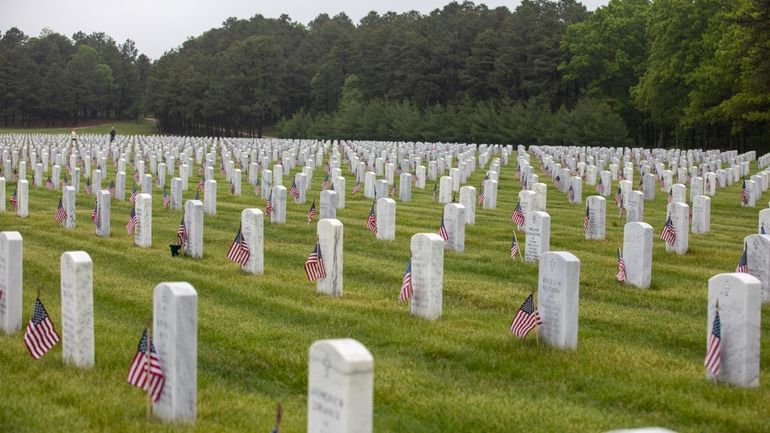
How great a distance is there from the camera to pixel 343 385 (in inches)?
221

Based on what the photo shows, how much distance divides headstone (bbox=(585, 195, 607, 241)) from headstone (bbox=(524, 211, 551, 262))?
3.11 meters

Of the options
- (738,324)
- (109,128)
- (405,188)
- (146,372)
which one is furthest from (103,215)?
(109,128)

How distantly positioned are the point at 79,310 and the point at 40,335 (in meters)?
0.58

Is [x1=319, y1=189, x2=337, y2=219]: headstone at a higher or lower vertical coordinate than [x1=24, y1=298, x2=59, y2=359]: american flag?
higher

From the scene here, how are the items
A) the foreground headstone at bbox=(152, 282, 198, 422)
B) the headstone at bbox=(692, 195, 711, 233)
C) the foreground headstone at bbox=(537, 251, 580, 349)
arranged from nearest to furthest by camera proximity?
the foreground headstone at bbox=(152, 282, 198, 422)
the foreground headstone at bbox=(537, 251, 580, 349)
the headstone at bbox=(692, 195, 711, 233)

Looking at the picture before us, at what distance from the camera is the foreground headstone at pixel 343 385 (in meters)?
5.57

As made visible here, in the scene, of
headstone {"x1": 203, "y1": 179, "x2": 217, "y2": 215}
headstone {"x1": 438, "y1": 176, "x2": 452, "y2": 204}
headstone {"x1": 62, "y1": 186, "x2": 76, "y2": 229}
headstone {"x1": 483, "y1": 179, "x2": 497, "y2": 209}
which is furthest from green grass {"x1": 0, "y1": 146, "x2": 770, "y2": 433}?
headstone {"x1": 438, "y1": 176, "x2": 452, "y2": 204}

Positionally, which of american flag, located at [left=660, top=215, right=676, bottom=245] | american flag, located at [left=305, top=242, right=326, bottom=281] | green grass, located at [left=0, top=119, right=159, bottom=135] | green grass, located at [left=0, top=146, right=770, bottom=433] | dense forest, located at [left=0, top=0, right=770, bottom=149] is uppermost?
dense forest, located at [left=0, top=0, right=770, bottom=149]

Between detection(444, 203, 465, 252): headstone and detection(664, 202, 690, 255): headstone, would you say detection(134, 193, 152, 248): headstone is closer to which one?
detection(444, 203, 465, 252): headstone

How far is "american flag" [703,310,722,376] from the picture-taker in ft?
28.7

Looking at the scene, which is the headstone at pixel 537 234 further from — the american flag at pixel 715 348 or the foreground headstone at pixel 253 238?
the american flag at pixel 715 348

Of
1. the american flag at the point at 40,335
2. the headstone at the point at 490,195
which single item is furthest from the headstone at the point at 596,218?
the american flag at the point at 40,335

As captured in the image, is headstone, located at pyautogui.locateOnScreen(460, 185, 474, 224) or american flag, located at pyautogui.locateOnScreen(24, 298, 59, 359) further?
headstone, located at pyautogui.locateOnScreen(460, 185, 474, 224)

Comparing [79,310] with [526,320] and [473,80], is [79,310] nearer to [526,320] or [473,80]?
[526,320]
